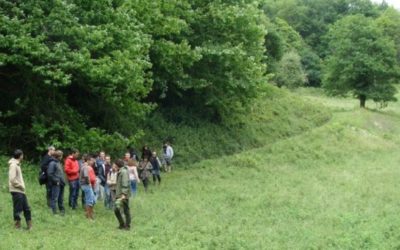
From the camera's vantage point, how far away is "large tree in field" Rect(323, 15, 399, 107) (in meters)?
55.7

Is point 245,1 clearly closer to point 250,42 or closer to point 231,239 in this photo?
point 250,42

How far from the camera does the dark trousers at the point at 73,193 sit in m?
19.5

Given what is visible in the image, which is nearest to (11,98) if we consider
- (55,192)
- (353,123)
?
(55,192)

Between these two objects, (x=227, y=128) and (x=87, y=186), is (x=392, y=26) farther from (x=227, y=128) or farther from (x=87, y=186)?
(x=87, y=186)


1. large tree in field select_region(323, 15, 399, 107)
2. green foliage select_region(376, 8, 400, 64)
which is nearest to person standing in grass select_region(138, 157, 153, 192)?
large tree in field select_region(323, 15, 399, 107)

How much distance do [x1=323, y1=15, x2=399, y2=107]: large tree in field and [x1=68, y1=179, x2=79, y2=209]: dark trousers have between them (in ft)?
134

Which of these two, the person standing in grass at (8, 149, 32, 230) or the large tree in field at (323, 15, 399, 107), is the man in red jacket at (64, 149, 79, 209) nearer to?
the person standing in grass at (8, 149, 32, 230)

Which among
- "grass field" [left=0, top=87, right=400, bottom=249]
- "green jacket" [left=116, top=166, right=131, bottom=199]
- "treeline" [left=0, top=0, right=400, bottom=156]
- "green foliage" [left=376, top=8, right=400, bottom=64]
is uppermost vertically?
"green foliage" [left=376, top=8, right=400, bottom=64]

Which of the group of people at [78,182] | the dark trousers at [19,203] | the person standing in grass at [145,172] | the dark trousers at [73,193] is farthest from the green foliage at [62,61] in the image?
the dark trousers at [19,203]

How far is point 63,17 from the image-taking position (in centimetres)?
2483

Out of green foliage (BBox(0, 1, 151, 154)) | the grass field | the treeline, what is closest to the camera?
the grass field

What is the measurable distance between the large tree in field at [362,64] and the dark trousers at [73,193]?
1603 inches

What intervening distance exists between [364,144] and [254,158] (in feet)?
39.0

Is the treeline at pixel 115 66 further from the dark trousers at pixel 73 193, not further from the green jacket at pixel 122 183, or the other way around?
the green jacket at pixel 122 183
